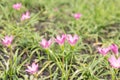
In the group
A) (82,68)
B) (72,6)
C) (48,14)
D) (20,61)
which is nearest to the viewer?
(82,68)

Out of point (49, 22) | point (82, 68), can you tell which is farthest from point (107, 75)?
point (49, 22)

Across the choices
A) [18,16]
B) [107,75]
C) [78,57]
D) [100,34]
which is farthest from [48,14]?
[107,75]

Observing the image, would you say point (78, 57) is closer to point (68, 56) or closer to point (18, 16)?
point (68, 56)

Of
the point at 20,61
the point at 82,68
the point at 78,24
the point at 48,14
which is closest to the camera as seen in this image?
the point at 82,68

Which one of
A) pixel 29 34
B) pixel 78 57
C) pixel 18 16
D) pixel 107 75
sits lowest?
pixel 107 75

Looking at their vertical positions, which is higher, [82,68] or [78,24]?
[78,24]

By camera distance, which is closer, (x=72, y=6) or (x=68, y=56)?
(x=68, y=56)

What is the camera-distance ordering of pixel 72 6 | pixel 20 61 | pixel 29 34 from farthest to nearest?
pixel 72 6 < pixel 29 34 < pixel 20 61

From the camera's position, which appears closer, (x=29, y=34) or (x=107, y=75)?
(x=107, y=75)

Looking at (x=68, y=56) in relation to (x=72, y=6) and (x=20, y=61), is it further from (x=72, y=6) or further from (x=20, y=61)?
(x=72, y=6)
